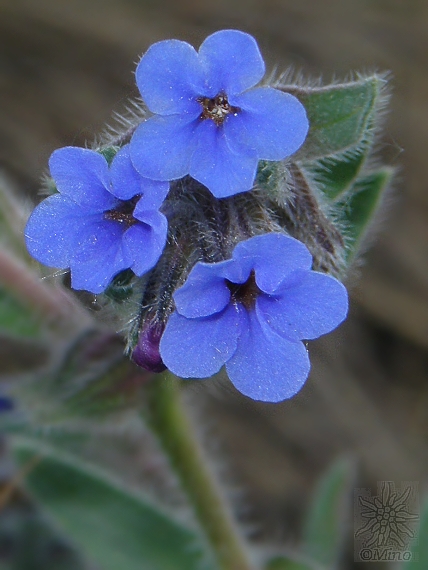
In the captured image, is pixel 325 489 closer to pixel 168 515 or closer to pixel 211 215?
pixel 168 515

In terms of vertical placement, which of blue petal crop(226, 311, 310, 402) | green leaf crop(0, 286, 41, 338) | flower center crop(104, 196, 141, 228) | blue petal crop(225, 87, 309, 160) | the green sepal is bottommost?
green leaf crop(0, 286, 41, 338)

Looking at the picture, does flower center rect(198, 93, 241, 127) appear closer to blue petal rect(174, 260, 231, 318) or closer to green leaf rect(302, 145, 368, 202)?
blue petal rect(174, 260, 231, 318)

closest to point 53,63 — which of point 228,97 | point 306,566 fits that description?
point 306,566

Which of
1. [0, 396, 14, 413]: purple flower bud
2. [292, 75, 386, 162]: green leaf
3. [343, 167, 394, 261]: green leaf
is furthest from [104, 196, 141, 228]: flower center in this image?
[0, 396, 14, 413]: purple flower bud

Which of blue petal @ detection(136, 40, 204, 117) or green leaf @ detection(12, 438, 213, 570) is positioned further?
green leaf @ detection(12, 438, 213, 570)

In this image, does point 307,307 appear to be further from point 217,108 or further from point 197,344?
point 217,108

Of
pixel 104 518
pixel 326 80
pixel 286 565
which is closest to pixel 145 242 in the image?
pixel 104 518

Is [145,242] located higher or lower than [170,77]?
lower
